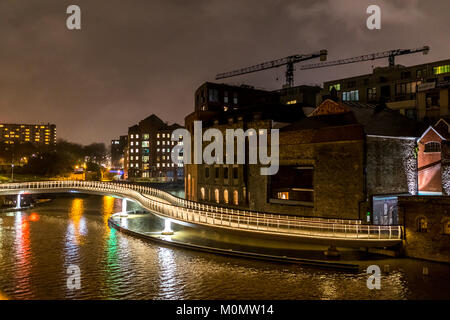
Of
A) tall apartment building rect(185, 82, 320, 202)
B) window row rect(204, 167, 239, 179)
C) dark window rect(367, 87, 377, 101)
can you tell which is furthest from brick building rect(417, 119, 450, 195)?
dark window rect(367, 87, 377, 101)

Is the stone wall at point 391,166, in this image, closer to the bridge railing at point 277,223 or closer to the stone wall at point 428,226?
the stone wall at point 428,226

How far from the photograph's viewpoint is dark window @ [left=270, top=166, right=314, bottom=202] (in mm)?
43719

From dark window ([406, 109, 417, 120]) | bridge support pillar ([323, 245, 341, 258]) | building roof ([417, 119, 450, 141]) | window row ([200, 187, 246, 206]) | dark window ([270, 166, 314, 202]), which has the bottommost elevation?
bridge support pillar ([323, 245, 341, 258])

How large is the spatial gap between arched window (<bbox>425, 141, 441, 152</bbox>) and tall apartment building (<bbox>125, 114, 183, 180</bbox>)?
354 feet

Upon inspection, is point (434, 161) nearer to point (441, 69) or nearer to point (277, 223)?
point (277, 223)

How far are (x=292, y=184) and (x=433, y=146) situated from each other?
16.4 metres

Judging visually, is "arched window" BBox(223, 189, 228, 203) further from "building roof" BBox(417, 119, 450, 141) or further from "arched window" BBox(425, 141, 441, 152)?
"arched window" BBox(425, 141, 441, 152)

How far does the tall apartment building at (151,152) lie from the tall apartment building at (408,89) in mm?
70910

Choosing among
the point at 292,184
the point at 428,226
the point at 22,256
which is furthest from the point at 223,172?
the point at 428,226

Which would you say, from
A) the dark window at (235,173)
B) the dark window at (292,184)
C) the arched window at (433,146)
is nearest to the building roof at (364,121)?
the arched window at (433,146)

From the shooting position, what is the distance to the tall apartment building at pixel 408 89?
49.2 meters

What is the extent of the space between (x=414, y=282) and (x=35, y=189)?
176ft
